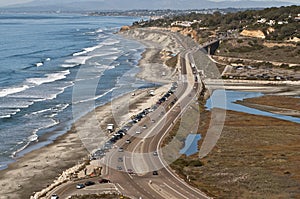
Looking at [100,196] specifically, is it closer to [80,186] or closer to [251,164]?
[80,186]

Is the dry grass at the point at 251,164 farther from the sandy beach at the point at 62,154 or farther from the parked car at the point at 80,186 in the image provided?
the sandy beach at the point at 62,154

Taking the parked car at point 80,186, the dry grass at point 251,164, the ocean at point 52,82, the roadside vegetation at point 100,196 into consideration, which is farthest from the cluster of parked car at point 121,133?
the roadside vegetation at point 100,196

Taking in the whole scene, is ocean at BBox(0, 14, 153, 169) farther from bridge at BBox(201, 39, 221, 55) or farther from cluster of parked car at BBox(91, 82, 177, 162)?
bridge at BBox(201, 39, 221, 55)

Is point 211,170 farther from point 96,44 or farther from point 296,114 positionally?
point 96,44

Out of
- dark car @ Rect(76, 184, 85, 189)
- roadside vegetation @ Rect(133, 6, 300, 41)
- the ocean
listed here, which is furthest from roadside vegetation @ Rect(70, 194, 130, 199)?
roadside vegetation @ Rect(133, 6, 300, 41)

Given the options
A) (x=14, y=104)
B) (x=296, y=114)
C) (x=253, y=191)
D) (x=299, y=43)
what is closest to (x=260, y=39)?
(x=299, y=43)
